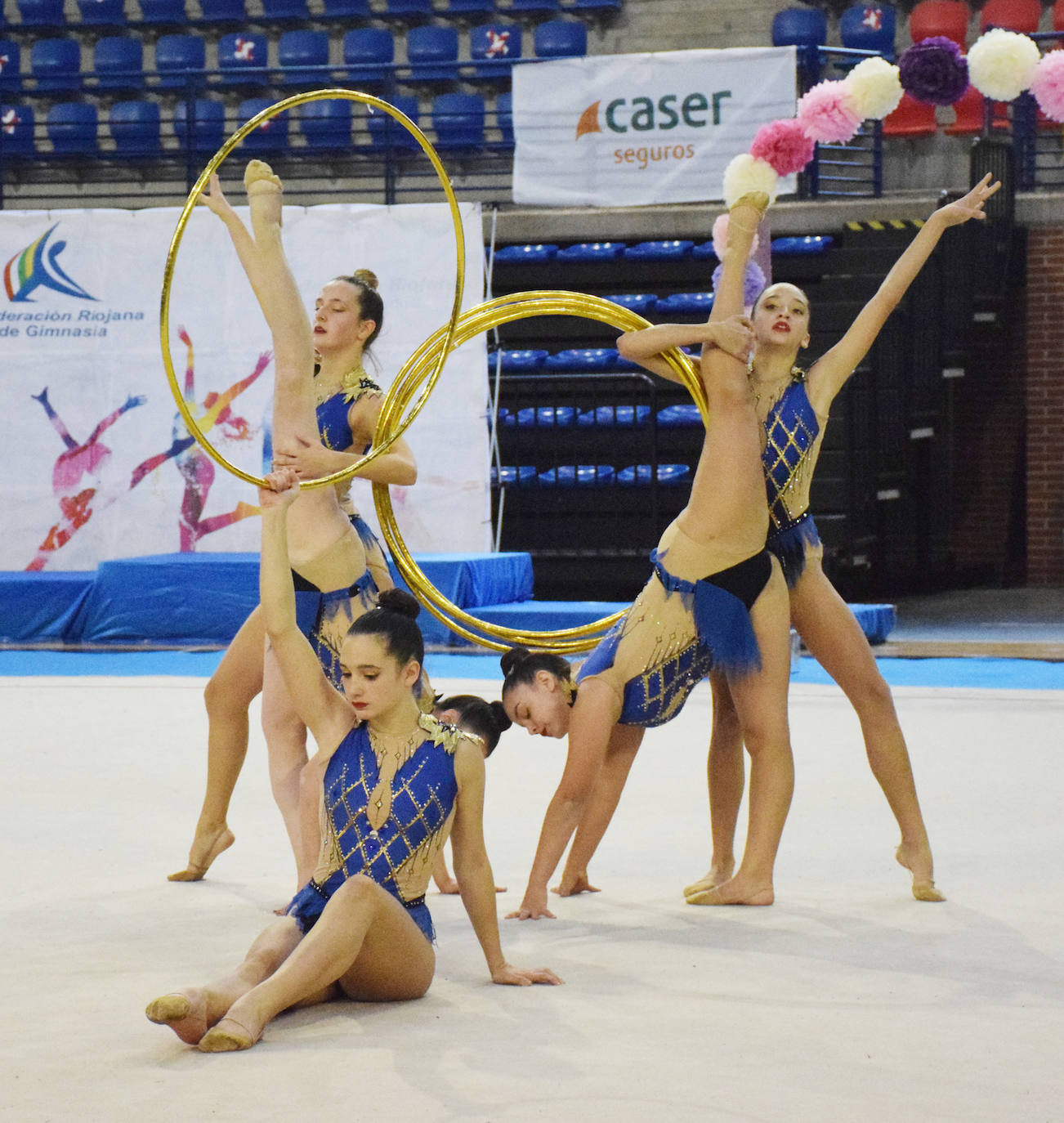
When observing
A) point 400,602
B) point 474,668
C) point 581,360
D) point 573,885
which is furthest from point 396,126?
point 400,602

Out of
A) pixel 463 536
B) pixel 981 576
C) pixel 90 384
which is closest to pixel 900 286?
pixel 463 536

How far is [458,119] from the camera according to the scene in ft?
41.8

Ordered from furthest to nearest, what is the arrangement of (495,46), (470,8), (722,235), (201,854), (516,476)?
1. (470,8)
2. (495,46)
3. (516,476)
4. (722,235)
5. (201,854)

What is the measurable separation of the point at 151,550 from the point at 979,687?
4.96m

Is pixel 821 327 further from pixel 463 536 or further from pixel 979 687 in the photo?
pixel 979 687

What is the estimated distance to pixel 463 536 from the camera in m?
8.86

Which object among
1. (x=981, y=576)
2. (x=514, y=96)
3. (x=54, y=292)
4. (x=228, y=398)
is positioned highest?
(x=514, y=96)

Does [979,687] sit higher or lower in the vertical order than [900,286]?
lower

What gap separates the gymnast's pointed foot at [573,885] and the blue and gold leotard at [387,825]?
2.65ft

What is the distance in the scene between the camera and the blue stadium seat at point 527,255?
400 inches

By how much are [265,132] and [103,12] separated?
7.57 ft

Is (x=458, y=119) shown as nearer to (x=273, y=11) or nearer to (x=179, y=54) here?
(x=273, y=11)

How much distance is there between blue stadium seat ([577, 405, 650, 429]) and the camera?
31.9ft

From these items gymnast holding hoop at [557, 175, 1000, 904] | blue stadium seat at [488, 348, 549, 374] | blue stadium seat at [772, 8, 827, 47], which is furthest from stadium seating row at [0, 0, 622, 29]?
gymnast holding hoop at [557, 175, 1000, 904]
